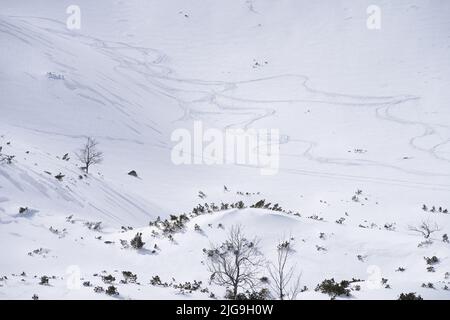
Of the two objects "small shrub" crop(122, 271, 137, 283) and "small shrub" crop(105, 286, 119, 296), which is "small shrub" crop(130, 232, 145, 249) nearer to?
"small shrub" crop(122, 271, 137, 283)

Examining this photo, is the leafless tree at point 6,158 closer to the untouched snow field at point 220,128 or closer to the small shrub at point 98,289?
the untouched snow field at point 220,128

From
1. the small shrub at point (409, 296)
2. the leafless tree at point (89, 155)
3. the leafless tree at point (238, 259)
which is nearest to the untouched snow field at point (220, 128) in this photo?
the small shrub at point (409, 296)

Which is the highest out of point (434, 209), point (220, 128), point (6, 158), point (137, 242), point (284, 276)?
point (220, 128)

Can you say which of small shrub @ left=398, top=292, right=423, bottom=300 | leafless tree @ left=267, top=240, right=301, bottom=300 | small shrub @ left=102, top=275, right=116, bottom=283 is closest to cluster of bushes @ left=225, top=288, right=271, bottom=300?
leafless tree @ left=267, top=240, right=301, bottom=300

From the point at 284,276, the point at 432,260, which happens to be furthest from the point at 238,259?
the point at 432,260

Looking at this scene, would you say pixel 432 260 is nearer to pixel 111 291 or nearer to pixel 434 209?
pixel 434 209

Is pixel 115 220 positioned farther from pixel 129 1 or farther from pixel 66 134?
pixel 129 1
